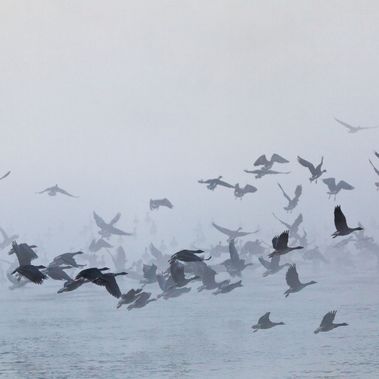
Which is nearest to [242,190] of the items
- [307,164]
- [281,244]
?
[307,164]

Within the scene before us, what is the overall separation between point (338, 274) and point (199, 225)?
28.1 meters

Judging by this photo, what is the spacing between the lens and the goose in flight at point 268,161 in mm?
33844

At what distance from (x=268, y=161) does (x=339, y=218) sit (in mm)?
14306

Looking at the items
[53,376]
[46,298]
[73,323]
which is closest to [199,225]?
[46,298]

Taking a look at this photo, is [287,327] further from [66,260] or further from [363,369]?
[66,260]

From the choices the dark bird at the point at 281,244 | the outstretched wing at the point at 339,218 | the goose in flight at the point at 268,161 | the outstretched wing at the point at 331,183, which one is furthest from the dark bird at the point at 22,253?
the outstretched wing at the point at 331,183

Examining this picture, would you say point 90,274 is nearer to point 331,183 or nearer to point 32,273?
point 32,273

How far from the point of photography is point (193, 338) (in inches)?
1332

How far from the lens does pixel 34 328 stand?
3925 centimetres

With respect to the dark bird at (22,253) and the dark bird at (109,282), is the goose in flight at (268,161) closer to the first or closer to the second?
the dark bird at (22,253)

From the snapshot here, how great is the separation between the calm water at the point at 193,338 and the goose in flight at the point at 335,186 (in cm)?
599

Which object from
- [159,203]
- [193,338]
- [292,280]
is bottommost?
[193,338]

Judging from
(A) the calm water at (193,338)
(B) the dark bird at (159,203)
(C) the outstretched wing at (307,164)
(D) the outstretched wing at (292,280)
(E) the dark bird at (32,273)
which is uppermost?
(C) the outstretched wing at (307,164)

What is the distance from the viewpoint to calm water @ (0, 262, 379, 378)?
27297 mm
